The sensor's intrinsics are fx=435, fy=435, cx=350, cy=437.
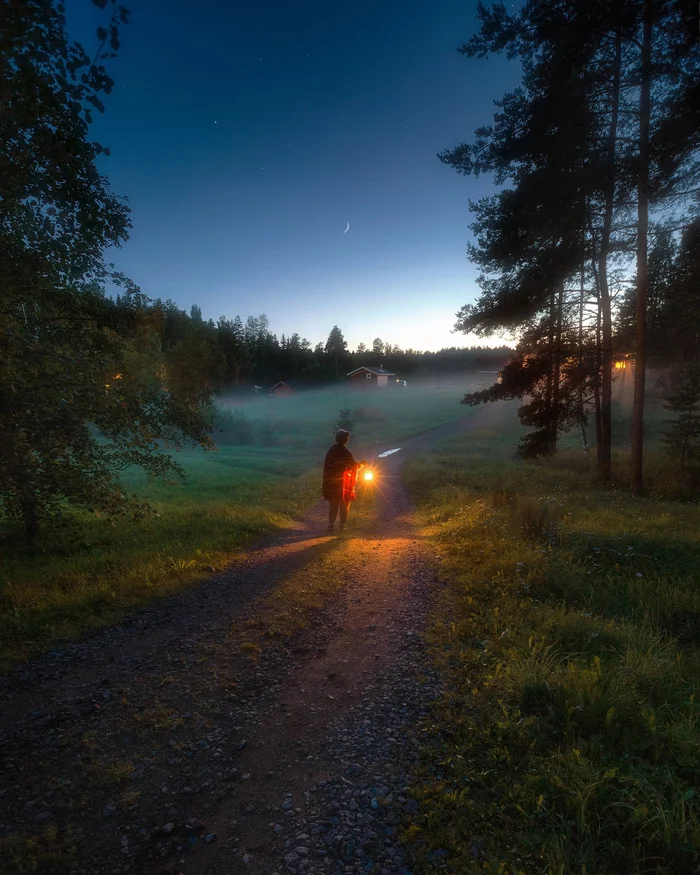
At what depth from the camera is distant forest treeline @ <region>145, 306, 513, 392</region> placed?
183 ft

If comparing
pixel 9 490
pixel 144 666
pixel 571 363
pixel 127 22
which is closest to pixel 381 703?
pixel 144 666

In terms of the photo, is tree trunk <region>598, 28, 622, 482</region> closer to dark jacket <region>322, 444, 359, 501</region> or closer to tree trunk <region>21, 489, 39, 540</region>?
dark jacket <region>322, 444, 359, 501</region>

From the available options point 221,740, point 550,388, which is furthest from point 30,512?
point 550,388

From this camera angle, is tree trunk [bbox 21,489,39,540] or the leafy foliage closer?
the leafy foliage

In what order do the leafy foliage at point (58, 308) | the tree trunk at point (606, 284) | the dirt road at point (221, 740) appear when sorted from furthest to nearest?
the tree trunk at point (606, 284)
the leafy foliage at point (58, 308)
the dirt road at point (221, 740)

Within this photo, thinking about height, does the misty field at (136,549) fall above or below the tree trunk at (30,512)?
below

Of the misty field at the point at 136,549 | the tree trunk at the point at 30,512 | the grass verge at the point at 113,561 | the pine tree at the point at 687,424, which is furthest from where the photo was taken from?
the pine tree at the point at 687,424

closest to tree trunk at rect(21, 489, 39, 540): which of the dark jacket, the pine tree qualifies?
the dark jacket

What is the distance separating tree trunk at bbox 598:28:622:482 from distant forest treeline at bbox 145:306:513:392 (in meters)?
46.8

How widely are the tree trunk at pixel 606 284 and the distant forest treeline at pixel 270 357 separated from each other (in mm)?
46813

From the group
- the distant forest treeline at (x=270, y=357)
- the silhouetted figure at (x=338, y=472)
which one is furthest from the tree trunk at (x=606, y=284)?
the distant forest treeline at (x=270, y=357)

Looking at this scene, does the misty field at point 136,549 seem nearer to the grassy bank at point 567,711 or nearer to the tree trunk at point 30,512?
the tree trunk at point 30,512

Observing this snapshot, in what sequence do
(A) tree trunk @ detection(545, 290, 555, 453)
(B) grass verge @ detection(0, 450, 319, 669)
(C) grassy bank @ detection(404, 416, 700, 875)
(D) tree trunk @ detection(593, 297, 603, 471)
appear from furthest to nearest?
(A) tree trunk @ detection(545, 290, 555, 453), (D) tree trunk @ detection(593, 297, 603, 471), (B) grass verge @ detection(0, 450, 319, 669), (C) grassy bank @ detection(404, 416, 700, 875)

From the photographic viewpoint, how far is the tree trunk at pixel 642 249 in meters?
11.9
